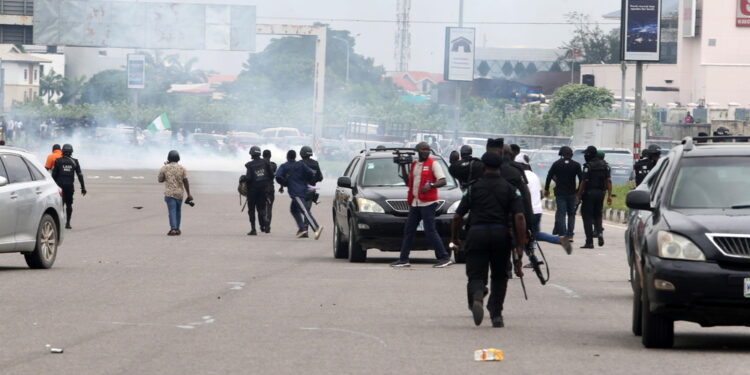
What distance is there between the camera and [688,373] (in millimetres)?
9383

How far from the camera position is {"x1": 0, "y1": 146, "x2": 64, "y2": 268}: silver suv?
17062 millimetres

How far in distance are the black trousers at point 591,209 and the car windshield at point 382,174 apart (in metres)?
3.90

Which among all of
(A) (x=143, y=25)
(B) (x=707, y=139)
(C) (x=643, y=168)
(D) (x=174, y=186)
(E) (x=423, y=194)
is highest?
(A) (x=143, y=25)

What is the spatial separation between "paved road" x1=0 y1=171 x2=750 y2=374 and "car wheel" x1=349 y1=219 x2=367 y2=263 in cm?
24

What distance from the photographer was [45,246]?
59.3ft

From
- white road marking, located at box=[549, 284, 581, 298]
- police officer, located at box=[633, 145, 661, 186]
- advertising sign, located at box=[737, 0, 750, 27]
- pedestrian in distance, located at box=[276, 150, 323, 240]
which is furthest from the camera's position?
advertising sign, located at box=[737, 0, 750, 27]

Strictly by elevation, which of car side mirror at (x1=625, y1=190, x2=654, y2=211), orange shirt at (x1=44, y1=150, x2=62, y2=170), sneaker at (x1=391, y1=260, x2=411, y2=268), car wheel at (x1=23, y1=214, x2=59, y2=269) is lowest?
sneaker at (x1=391, y1=260, x2=411, y2=268)

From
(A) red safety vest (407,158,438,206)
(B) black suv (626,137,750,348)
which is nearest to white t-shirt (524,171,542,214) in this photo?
(A) red safety vest (407,158,438,206)

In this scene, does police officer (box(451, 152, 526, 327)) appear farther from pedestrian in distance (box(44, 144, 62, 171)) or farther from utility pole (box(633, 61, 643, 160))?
utility pole (box(633, 61, 643, 160))

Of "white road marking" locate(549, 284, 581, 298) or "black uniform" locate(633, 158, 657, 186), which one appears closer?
"white road marking" locate(549, 284, 581, 298)

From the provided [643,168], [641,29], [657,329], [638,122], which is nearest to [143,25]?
[641,29]

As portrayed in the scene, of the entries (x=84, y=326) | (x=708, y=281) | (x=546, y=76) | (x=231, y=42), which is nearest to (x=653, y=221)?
(x=708, y=281)

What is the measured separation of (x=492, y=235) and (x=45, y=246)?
25.7ft

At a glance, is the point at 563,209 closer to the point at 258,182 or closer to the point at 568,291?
the point at 258,182
